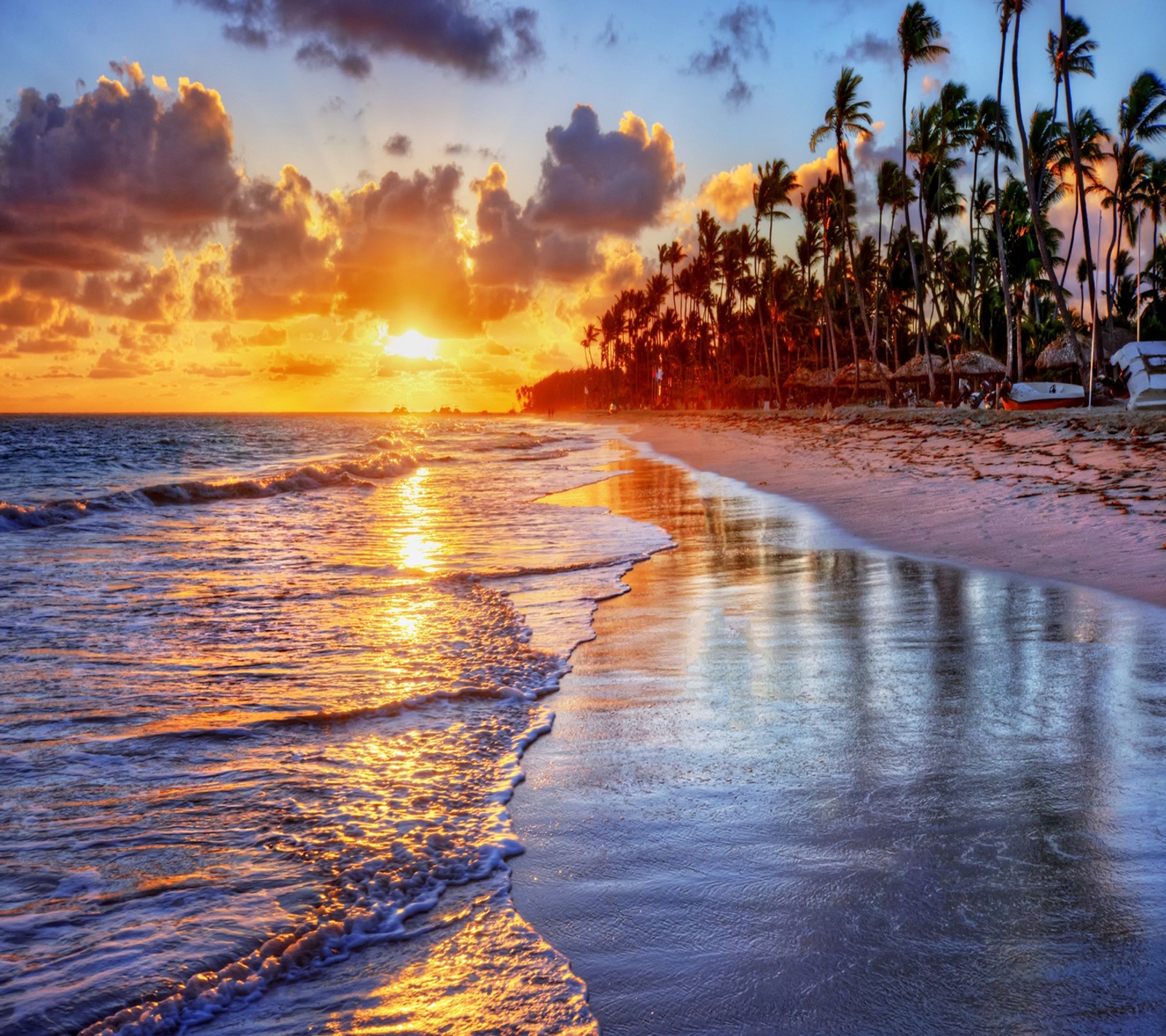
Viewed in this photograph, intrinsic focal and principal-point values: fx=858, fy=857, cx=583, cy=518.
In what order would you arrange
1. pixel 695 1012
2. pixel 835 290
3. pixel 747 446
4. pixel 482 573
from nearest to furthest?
1. pixel 695 1012
2. pixel 482 573
3. pixel 747 446
4. pixel 835 290

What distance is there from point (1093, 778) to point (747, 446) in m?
25.6

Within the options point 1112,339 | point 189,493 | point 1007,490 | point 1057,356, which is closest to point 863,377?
point 1112,339

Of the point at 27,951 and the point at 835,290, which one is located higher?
the point at 835,290

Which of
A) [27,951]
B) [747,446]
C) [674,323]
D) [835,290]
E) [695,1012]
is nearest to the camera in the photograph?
[695,1012]

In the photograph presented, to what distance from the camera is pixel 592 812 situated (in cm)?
314

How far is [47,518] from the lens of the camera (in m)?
14.8

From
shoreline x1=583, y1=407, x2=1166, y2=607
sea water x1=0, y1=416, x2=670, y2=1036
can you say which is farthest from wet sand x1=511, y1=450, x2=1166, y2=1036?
shoreline x1=583, y1=407, x2=1166, y2=607

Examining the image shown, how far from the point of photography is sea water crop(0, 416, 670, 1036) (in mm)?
2254

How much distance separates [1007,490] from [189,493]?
1668cm

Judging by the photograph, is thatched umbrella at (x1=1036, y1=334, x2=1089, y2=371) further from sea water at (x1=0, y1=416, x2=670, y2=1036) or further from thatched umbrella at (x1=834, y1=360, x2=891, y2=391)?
sea water at (x1=0, y1=416, x2=670, y2=1036)

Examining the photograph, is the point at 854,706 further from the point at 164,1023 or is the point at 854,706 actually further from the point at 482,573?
the point at 482,573

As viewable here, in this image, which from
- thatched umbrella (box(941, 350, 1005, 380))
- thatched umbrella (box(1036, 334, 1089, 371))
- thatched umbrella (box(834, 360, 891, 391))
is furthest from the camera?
thatched umbrella (box(834, 360, 891, 391))

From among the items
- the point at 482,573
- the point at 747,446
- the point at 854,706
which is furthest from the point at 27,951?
the point at 747,446

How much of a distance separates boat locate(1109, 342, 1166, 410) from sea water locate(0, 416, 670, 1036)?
629 inches
